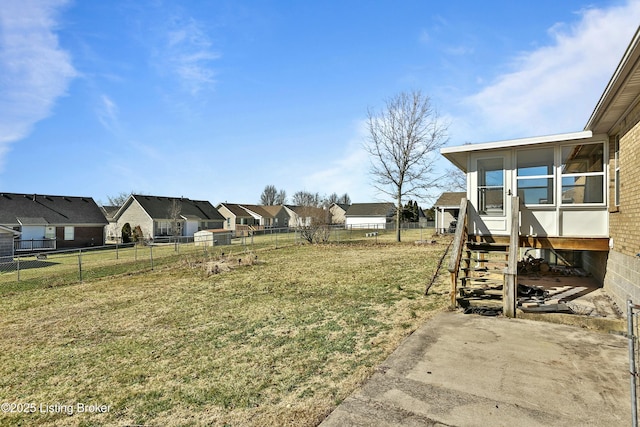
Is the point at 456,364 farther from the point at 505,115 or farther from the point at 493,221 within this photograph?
the point at 505,115

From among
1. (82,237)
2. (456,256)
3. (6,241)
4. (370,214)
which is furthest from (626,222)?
(370,214)

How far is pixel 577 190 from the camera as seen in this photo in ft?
26.5

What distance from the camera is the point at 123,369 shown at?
479 cm

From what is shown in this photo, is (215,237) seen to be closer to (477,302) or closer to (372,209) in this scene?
(477,302)

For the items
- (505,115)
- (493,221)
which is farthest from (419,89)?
(493,221)

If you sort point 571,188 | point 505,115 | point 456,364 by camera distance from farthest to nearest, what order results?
point 505,115, point 571,188, point 456,364

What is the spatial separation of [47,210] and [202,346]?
119 ft

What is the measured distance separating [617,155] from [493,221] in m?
2.85

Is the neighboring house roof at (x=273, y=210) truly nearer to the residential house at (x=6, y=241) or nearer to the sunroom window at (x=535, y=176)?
the residential house at (x=6, y=241)

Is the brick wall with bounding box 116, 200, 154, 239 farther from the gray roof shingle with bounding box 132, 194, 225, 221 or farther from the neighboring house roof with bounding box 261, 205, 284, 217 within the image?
the neighboring house roof with bounding box 261, 205, 284, 217

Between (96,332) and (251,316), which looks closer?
(96,332)

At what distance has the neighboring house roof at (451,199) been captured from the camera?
111ft

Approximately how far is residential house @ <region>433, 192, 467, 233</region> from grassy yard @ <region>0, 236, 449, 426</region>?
938 inches

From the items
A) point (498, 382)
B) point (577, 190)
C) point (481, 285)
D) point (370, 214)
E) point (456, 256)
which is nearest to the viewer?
point (498, 382)
